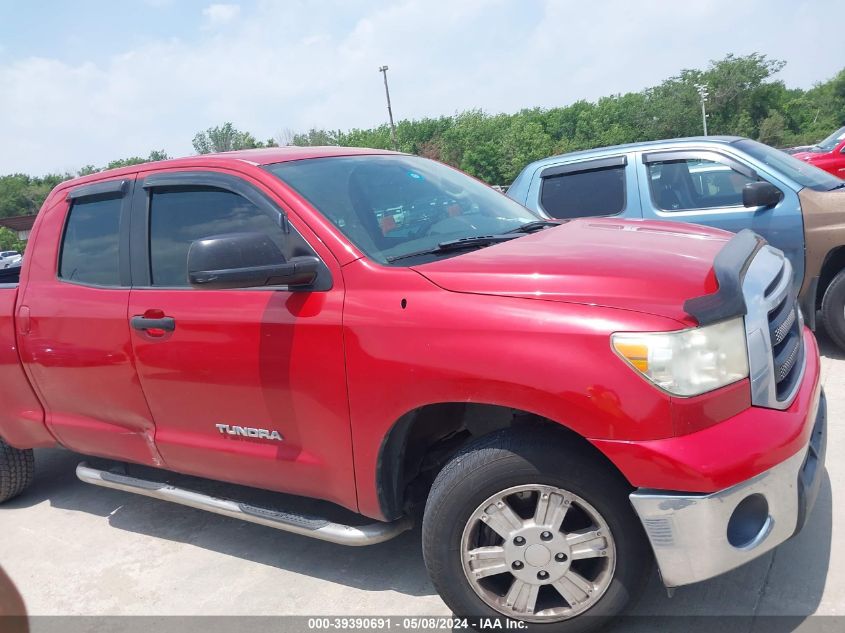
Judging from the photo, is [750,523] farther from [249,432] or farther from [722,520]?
[249,432]

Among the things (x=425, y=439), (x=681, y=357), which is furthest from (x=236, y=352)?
(x=681, y=357)

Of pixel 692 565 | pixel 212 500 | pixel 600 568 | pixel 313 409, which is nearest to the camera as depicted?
pixel 692 565

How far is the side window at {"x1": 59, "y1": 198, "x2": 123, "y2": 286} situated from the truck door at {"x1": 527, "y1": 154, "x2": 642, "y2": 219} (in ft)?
12.4

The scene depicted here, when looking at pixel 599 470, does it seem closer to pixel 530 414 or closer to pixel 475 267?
pixel 530 414

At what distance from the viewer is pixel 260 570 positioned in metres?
3.32

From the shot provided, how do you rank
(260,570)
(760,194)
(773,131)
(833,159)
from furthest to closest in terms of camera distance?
(773,131)
(833,159)
(760,194)
(260,570)

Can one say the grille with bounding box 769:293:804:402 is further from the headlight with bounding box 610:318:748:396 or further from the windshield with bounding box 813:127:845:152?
the windshield with bounding box 813:127:845:152

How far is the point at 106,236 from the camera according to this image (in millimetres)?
3625

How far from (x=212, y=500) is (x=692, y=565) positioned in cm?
210

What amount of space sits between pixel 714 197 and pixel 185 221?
422 centimetres

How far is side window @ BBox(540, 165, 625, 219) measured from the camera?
601 centimetres

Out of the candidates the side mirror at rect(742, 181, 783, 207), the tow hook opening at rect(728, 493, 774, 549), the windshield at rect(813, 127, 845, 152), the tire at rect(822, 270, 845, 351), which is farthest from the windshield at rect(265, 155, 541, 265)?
the windshield at rect(813, 127, 845, 152)

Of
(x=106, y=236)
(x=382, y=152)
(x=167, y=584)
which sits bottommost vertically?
(x=167, y=584)

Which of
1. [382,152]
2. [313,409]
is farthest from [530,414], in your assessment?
[382,152]
